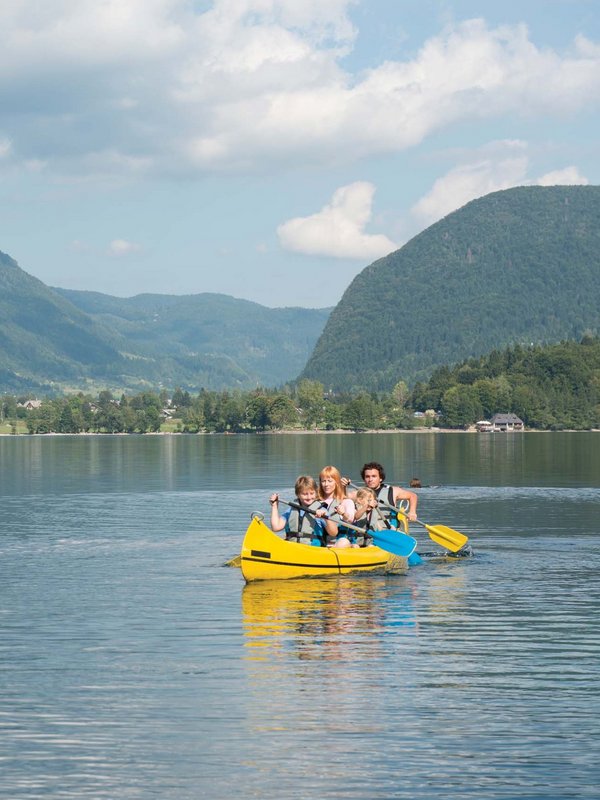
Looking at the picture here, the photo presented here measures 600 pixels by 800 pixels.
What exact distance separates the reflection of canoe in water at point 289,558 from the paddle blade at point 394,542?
137 centimetres

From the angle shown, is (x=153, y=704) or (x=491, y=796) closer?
(x=491, y=796)

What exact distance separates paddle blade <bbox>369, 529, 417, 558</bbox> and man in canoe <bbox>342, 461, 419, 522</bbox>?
1418 mm

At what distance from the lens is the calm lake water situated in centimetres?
1578

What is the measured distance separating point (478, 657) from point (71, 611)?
35.7 ft

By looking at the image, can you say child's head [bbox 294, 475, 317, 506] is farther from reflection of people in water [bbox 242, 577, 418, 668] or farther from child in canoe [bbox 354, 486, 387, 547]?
reflection of people in water [bbox 242, 577, 418, 668]

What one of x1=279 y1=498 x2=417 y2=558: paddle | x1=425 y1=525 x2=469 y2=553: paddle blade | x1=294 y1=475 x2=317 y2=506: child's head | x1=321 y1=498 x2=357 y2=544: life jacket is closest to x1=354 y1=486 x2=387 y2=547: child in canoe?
x1=279 y1=498 x2=417 y2=558: paddle

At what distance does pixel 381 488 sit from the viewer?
122 feet

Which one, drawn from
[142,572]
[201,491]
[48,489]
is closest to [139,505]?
[201,491]

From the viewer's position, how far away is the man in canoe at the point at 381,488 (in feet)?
117

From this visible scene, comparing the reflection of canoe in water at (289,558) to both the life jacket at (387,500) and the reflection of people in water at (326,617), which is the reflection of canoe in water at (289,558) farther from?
the life jacket at (387,500)

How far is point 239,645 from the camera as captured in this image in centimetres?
2398

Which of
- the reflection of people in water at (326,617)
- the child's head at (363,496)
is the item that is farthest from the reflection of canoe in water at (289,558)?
the child's head at (363,496)

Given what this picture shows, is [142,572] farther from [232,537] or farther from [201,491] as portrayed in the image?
[201,491]

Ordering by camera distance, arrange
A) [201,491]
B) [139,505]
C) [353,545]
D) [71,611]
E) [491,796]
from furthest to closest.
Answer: [201,491], [139,505], [353,545], [71,611], [491,796]
